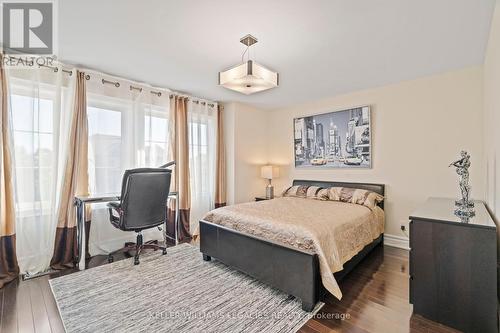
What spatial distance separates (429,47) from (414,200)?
2017 millimetres

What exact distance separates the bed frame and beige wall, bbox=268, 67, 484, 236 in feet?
3.77

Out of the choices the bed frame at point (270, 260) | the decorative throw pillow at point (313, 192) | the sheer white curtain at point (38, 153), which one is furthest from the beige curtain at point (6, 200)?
the decorative throw pillow at point (313, 192)

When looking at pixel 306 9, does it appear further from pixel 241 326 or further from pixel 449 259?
pixel 241 326

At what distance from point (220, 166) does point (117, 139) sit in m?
1.85

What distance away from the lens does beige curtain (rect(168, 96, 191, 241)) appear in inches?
154

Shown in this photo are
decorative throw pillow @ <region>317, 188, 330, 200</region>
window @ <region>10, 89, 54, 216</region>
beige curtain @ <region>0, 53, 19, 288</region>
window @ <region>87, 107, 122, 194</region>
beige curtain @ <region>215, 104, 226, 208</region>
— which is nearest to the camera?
beige curtain @ <region>0, 53, 19, 288</region>

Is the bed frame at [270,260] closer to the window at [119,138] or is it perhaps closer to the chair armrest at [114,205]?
the chair armrest at [114,205]

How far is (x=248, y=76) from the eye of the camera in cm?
225

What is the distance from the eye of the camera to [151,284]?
93.7 inches

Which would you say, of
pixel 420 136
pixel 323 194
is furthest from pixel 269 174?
pixel 420 136

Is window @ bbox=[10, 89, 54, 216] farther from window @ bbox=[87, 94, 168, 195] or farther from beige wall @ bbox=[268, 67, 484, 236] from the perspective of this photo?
beige wall @ bbox=[268, 67, 484, 236]

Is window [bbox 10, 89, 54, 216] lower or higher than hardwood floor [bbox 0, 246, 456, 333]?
higher

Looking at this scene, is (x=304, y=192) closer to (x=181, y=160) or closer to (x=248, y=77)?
(x=181, y=160)

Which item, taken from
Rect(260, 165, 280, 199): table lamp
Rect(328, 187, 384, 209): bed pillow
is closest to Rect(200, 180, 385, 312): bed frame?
Rect(328, 187, 384, 209): bed pillow
